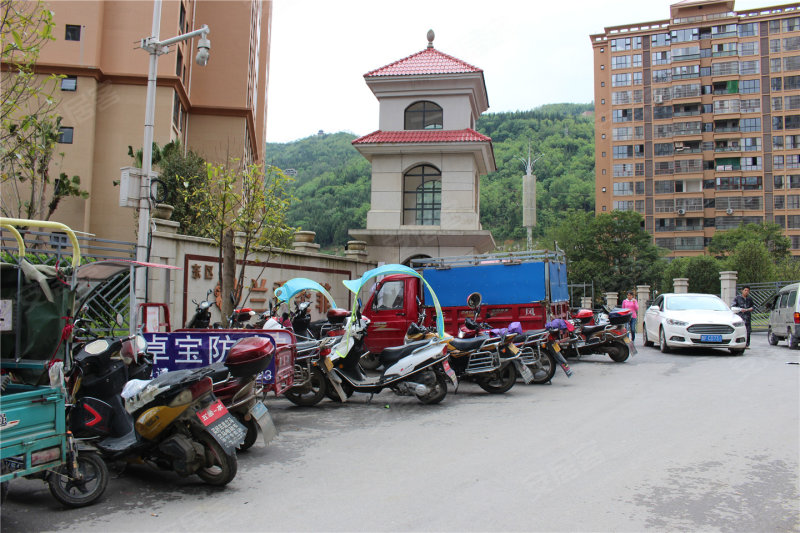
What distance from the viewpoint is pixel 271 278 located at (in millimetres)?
15062

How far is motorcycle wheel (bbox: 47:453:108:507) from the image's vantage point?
435 cm

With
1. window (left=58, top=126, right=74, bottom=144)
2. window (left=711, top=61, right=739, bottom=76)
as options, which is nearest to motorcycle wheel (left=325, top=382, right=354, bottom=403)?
window (left=58, top=126, right=74, bottom=144)

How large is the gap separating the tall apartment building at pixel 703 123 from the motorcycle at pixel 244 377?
7079cm

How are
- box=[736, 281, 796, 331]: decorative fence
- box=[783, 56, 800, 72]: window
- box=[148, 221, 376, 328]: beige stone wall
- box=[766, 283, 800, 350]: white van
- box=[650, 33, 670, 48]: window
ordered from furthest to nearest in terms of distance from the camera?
box=[650, 33, 670, 48]: window < box=[783, 56, 800, 72]: window < box=[736, 281, 796, 331]: decorative fence < box=[766, 283, 800, 350]: white van < box=[148, 221, 376, 328]: beige stone wall

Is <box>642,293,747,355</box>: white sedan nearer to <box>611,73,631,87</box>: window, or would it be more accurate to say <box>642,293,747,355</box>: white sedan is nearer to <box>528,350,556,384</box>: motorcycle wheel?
<box>528,350,556,384</box>: motorcycle wheel

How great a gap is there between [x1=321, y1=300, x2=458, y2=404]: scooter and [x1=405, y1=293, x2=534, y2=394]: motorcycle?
25.1 inches

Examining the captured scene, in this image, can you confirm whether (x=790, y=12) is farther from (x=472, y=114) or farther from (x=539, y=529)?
(x=539, y=529)

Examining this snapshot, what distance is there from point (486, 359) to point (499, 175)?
63281 mm

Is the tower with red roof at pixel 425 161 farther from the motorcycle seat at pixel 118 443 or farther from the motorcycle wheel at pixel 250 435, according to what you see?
the motorcycle seat at pixel 118 443

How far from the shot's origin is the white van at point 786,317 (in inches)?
616

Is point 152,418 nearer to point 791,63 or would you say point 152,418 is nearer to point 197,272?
point 197,272

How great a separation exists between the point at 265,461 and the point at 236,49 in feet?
94.6

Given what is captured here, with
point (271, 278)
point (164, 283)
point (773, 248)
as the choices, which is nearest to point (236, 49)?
point (271, 278)

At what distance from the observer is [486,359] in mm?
9461
